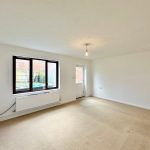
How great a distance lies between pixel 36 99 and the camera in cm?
393

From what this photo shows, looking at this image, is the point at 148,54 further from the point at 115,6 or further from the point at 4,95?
the point at 4,95

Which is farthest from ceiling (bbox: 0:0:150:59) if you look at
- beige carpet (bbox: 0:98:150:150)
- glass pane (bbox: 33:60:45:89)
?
beige carpet (bbox: 0:98:150:150)

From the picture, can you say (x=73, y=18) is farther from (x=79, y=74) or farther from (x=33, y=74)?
(x=79, y=74)

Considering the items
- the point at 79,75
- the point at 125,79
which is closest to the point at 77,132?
the point at 125,79

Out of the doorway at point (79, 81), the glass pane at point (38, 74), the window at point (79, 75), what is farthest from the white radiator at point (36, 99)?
the window at point (79, 75)

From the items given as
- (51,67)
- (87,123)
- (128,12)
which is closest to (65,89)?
(51,67)

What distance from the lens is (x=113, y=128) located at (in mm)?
2777

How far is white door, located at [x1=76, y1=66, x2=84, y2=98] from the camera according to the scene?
609cm

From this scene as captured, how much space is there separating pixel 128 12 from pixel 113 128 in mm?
2655

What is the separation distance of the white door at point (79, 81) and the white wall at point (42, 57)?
370 millimetres

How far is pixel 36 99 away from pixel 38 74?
3.31ft

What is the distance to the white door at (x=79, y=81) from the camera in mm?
6091

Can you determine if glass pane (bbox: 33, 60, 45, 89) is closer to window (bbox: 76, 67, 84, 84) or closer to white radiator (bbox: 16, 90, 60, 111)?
white radiator (bbox: 16, 90, 60, 111)

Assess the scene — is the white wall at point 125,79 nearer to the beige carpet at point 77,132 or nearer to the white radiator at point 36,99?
the beige carpet at point 77,132
